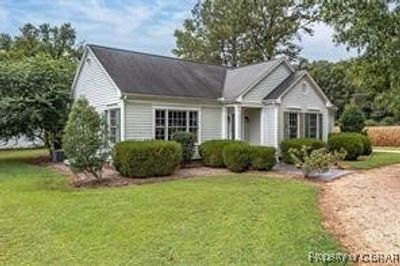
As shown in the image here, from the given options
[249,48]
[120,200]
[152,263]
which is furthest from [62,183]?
[249,48]

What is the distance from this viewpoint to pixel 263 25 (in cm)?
3881

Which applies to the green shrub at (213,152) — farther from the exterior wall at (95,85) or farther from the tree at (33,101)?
the tree at (33,101)

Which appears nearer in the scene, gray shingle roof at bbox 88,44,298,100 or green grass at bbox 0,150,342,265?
green grass at bbox 0,150,342,265

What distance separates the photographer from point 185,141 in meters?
17.7

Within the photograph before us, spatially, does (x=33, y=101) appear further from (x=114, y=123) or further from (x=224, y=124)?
(x=224, y=124)

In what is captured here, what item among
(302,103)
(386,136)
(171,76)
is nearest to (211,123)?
(171,76)

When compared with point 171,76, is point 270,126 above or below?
below

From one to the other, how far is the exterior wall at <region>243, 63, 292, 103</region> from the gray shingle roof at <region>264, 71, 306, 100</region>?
149 millimetres

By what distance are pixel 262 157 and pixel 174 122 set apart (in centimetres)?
442

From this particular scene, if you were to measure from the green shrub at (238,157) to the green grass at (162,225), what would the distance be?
13.0 feet

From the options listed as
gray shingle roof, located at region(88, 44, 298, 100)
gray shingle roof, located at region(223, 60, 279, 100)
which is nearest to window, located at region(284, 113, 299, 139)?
gray shingle roof, located at region(88, 44, 298, 100)

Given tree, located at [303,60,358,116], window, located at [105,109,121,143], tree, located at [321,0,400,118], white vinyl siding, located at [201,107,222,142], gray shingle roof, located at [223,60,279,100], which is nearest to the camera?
tree, located at [321,0,400,118]

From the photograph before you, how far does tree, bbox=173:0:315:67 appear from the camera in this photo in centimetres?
3825

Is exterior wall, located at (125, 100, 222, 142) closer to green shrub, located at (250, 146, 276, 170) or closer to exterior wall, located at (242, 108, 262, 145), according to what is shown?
exterior wall, located at (242, 108, 262, 145)
